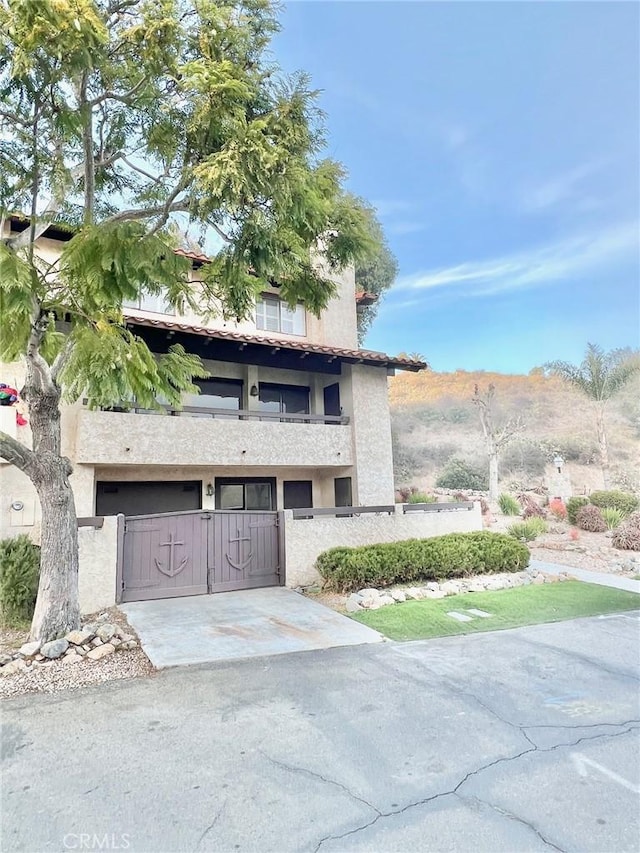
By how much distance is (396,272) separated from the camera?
88.5ft

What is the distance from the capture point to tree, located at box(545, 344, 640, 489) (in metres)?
28.4

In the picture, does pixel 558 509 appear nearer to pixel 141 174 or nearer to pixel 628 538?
pixel 628 538

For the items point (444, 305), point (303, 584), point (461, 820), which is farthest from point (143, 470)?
point (444, 305)

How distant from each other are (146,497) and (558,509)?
18819 millimetres

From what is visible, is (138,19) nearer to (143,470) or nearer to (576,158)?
(143,470)

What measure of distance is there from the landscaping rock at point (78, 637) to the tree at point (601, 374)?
27.9 m

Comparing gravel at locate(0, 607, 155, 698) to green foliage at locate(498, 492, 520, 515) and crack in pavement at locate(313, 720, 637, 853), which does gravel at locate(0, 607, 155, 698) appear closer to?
crack in pavement at locate(313, 720, 637, 853)

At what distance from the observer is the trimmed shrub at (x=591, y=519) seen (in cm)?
2050

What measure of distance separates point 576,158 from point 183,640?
21159mm

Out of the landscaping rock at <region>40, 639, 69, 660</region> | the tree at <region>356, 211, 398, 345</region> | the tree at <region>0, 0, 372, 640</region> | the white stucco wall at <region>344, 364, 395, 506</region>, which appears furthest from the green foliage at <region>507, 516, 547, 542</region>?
the landscaping rock at <region>40, 639, 69, 660</region>

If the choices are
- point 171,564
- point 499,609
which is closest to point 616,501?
point 499,609

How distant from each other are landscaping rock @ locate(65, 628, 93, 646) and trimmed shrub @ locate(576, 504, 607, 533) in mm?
19871

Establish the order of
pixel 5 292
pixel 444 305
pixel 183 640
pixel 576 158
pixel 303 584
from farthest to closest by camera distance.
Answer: pixel 444 305 < pixel 576 158 < pixel 303 584 < pixel 183 640 < pixel 5 292

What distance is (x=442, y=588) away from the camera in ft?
37.7
